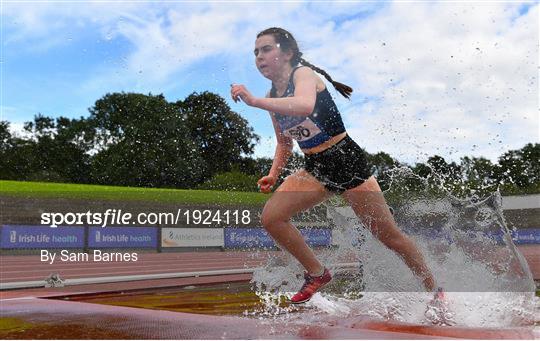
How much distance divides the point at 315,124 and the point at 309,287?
116 centimetres

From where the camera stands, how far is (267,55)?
3.83 m

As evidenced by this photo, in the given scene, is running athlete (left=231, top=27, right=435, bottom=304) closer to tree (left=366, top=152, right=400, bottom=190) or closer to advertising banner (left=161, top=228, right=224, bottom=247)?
tree (left=366, top=152, right=400, bottom=190)

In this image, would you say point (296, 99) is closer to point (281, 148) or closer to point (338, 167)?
point (338, 167)

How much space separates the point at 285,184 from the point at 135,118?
40768 mm

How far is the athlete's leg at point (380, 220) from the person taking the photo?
3977mm

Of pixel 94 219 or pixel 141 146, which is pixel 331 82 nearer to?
pixel 94 219

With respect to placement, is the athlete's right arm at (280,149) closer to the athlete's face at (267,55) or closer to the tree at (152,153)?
the athlete's face at (267,55)

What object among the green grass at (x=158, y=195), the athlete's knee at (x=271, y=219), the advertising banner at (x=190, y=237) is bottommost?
the athlete's knee at (x=271, y=219)

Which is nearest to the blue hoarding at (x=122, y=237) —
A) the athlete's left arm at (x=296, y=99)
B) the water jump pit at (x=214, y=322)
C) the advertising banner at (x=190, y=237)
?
the advertising banner at (x=190, y=237)

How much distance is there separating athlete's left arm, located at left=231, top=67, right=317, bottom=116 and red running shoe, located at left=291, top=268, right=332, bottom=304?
51.6 inches

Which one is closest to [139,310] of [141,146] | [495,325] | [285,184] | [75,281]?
[285,184]

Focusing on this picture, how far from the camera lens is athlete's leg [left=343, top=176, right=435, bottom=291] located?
398cm

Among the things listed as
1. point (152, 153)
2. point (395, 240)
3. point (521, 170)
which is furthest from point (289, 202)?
point (521, 170)

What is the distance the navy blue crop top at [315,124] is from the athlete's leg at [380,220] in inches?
15.8
